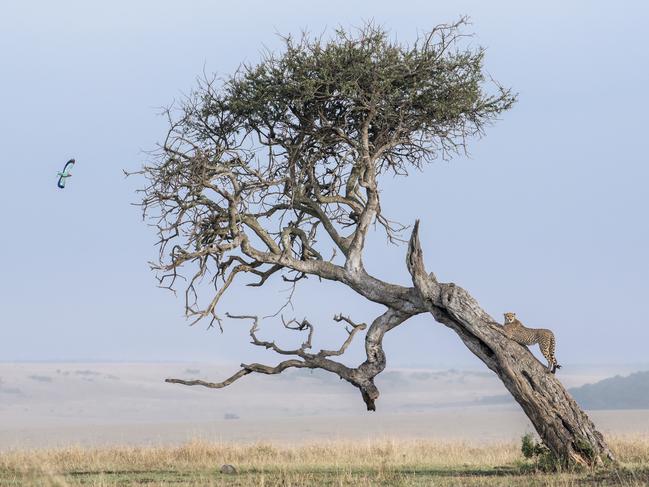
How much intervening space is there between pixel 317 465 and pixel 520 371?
562 centimetres

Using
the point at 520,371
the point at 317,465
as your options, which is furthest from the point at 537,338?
the point at 317,465

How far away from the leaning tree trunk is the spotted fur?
15 centimetres

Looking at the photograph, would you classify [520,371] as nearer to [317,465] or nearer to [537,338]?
[537,338]

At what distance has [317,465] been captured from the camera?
24.2 metres

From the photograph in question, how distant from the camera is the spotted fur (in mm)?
21703

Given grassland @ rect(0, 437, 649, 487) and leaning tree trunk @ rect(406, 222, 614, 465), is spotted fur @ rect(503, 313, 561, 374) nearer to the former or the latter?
leaning tree trunk @ rect(406, 222, 614, 465)

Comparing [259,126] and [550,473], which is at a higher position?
[259,126]

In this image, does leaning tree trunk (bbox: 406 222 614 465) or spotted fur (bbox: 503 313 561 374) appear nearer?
leaning tree trunk (bbox: 406 222 614 465)

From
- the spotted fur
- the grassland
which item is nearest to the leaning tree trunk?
the spotted fur

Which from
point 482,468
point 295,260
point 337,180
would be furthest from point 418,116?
point 482,468

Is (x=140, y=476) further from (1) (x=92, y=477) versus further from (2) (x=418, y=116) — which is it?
(2) (x=418, y=116)

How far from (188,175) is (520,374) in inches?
333

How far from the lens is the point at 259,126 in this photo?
79.1 feet

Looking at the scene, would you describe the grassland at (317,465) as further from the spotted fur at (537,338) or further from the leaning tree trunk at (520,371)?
the spotted fur at (537,338)
